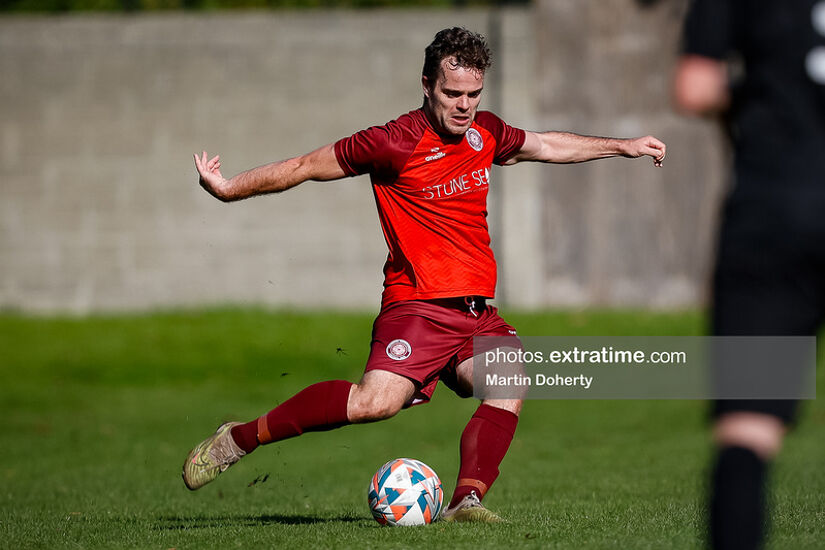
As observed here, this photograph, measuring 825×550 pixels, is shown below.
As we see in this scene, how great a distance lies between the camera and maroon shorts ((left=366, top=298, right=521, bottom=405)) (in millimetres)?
5387

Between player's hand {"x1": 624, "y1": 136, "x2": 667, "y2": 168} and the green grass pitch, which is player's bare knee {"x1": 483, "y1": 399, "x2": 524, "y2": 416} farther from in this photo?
player's hand {"x1": 624, "y1": 136, "x2": 667, "y2": 168}

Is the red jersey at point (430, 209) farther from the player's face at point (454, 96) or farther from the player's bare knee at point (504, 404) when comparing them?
the player's bare knee at point (504, 404)

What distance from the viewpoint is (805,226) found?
8.86 ft

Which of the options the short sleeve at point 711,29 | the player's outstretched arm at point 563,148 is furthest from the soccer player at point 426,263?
the short sleeve at point 711,29

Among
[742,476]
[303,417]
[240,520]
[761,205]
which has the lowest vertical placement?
[240,520]

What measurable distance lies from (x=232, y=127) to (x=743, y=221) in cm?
1331

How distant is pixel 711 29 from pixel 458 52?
268 cm

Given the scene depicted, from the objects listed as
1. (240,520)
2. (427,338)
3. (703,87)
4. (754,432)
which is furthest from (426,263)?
(754,432)

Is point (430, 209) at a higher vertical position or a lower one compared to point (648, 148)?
lower

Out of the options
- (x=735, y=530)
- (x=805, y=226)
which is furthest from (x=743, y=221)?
(x=735, y=530)

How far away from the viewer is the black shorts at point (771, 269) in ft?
8.90

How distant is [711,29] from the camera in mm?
2824

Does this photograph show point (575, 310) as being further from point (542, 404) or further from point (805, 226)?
point (805, 226)

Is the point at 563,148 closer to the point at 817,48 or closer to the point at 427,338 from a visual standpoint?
the point at 427,338
